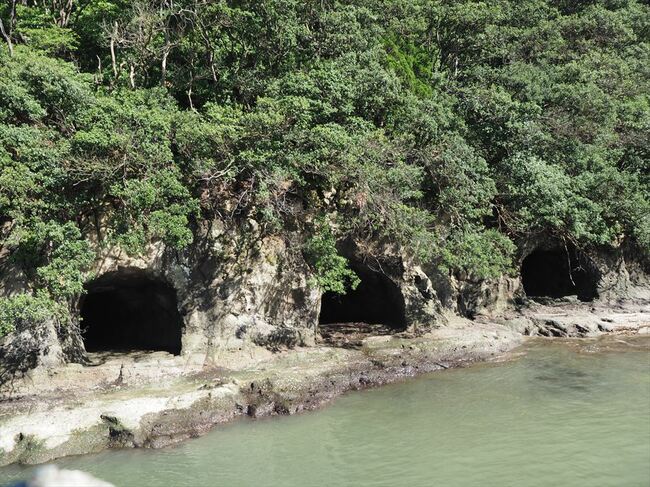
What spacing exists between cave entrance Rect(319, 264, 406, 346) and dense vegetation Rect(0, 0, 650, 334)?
193 centimetres

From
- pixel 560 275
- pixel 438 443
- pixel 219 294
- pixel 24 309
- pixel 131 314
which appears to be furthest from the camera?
pixel 560 275

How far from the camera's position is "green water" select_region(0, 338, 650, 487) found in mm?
8852

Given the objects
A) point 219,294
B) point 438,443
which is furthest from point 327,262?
point 438,443

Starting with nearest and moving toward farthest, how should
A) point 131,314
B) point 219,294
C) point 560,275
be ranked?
1. point 219,294
2. point 131,314
3. point 560,275

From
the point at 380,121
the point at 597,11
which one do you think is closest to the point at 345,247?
the point at 380,121

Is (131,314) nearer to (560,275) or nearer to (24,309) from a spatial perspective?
(24,309)

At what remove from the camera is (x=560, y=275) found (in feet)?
80.5

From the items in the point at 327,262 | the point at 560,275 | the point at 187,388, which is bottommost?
the point at 187,388

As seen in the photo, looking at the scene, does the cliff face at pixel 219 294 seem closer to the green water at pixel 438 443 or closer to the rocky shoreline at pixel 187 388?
the rocky shoreline at pixel 187 388

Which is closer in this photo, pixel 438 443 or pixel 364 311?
pixel 438 443

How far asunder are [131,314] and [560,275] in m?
17.7

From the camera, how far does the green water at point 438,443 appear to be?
885 centimetres

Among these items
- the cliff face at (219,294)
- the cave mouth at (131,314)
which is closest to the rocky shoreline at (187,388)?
the cliff face at (219,294)

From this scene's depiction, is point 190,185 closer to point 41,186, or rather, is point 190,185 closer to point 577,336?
point 41,186
